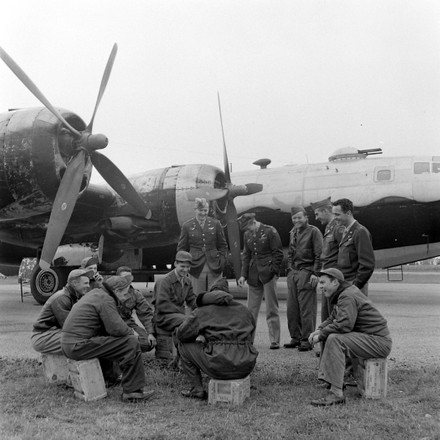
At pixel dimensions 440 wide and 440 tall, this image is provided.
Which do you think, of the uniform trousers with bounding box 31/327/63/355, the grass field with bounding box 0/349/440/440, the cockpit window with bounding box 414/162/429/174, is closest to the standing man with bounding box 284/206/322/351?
the grass field with bounding box 0/349/440/440

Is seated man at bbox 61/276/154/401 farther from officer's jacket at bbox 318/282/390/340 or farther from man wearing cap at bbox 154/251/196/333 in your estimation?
officer's jacket at bbox 318/282/390/340

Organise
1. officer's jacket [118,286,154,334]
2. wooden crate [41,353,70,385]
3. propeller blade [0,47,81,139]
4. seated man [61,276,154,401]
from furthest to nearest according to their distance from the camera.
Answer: propeller blade [0,47,81,139] < officer's jacket [118,286,154,334] < wooden crate [41,353,70,385] < seated man [61,276,154,401]

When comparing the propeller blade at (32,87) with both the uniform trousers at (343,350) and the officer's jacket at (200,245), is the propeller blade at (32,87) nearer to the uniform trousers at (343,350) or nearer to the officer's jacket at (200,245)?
the officer's jacket at (200,245)

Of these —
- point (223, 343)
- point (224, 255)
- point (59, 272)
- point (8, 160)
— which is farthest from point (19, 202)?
point (223, 343)

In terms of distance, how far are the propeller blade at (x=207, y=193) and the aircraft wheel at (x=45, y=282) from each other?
13.2ft

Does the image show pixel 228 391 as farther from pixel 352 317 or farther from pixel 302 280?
pixel 302 280

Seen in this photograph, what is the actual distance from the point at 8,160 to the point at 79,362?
590 cm

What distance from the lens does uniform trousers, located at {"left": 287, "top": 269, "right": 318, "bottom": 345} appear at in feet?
22.1

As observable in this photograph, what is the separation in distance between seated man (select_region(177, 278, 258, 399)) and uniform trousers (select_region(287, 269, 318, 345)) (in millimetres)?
2294

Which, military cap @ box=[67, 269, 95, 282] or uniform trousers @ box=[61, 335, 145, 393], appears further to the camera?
military cap @ box=[67, 269, 95, 282]

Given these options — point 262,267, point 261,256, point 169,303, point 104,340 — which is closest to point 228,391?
point 104,340

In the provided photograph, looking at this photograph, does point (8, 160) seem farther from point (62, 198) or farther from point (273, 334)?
point (273, 334)

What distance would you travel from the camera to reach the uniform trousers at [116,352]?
179 inches

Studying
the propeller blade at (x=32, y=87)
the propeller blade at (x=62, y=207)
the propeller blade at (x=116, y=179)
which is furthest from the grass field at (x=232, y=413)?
the propeller blade at (x=116, y=179)
